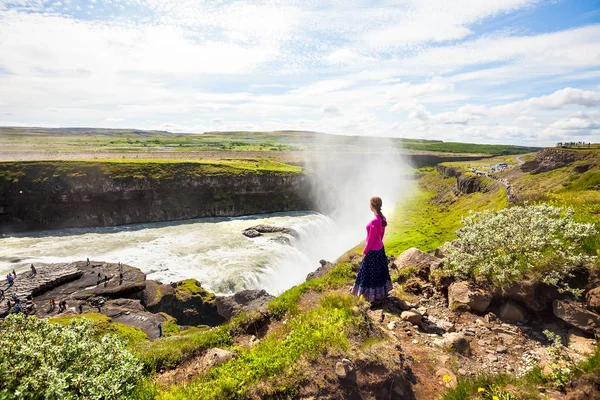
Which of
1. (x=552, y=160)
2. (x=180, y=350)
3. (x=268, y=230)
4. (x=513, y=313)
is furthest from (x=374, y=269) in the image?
(x=552, y=160)

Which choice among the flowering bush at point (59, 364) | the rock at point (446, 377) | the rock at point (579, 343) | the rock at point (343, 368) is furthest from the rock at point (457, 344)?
the flowering bush at point (59, 364)

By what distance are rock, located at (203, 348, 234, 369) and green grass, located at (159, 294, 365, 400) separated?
334 mm

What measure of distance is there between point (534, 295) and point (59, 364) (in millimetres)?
10990

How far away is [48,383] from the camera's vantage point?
4.29 meters

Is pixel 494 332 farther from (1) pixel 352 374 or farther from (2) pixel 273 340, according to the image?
(2) pixel 273 340

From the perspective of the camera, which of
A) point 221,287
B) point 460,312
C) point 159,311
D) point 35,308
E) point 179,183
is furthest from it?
point 179,183

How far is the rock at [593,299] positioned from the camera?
7.16 m

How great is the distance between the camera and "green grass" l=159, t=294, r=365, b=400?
6.06 metres

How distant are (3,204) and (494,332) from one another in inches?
2675

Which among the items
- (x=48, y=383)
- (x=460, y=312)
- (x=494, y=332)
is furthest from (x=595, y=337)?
(x=48, y=383)

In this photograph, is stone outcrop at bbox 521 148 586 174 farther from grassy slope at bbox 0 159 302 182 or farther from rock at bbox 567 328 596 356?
rock at bbox 567 328 596 356

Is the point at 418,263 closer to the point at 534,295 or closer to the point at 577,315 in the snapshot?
the point at 534,295

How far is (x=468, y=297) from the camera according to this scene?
8.90 meters

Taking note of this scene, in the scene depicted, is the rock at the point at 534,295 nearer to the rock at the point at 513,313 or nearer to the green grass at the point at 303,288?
the rock at the point at 513,313
